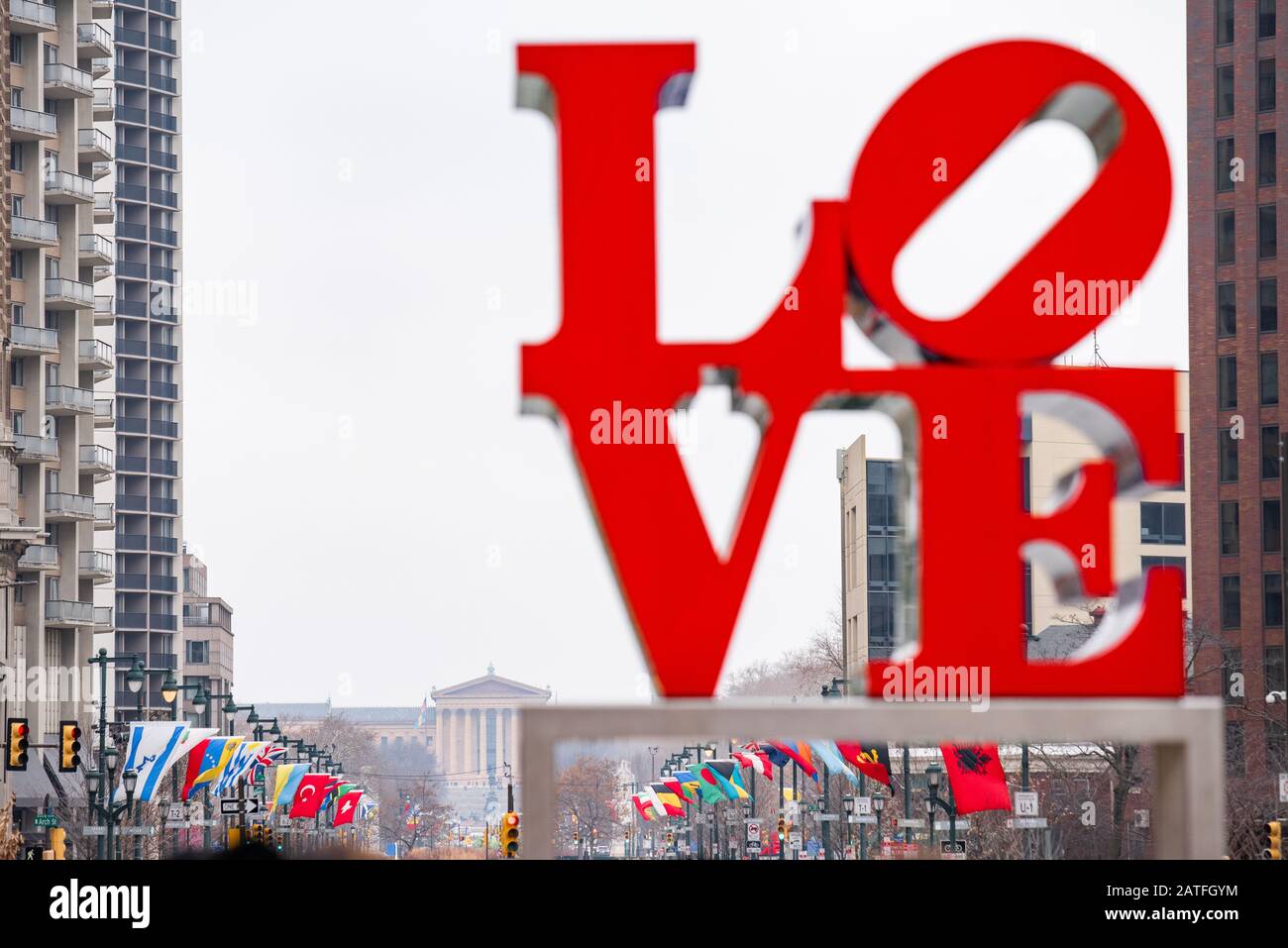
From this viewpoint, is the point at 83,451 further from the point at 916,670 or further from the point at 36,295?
the point at 916,670

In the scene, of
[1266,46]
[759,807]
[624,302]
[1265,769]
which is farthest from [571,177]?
[759,807]

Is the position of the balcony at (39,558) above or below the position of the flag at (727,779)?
above

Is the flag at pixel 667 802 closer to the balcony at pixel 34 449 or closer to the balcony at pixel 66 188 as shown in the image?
the balcony at pixel 34 449

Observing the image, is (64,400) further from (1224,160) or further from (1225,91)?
(1225,91)

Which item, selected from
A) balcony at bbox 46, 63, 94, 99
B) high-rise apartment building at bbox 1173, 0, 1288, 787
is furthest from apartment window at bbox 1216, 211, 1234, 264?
balcony at bbox 46, 63, 94, 99

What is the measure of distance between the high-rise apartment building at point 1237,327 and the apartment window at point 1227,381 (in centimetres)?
7

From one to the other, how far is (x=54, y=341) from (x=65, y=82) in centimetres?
1442

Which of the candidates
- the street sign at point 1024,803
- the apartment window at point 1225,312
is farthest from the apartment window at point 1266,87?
the street sign at point 1024,803

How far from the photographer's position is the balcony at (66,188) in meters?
104

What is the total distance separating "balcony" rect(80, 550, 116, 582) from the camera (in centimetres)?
10919

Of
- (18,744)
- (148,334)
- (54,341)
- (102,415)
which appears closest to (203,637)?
(148,334)

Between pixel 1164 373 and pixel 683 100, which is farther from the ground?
pixel 683 100

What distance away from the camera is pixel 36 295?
100875 mm

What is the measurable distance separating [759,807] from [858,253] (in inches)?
4994
